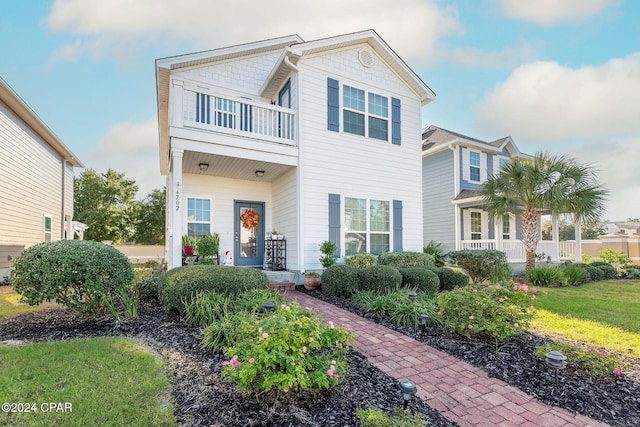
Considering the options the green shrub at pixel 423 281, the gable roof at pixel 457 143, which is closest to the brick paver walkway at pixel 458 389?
the green shrub at pixel 423 281

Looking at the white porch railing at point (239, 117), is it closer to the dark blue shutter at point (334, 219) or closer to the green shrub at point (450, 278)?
the dark blue shutter at point (334, 219)

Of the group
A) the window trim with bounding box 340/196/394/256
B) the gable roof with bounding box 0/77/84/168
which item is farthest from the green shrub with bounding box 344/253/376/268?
the gable roof with bounding box 0/77/84/168

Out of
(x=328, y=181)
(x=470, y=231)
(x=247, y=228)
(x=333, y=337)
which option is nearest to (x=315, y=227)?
(x=328, y=181)

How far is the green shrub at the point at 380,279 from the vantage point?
6969 millimetres

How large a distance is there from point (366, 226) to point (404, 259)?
4.82 ft

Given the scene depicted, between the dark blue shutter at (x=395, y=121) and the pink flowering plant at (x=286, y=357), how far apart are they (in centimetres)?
858

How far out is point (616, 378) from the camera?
326 centimetres

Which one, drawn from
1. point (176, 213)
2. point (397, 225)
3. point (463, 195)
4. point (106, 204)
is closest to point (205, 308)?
point (176, 213)

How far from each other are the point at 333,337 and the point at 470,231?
555 inches

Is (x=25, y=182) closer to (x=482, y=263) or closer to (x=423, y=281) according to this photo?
(x=423, y=281)

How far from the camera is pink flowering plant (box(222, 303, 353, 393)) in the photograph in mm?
2469

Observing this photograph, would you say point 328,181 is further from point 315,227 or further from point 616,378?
point 616,378

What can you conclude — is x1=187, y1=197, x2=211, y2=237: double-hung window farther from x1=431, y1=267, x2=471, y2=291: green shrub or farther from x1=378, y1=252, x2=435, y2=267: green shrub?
x1=431, y1=267, x2=471, y2=291: green shrub

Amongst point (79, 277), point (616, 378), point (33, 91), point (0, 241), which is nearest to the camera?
point (616, 378)
